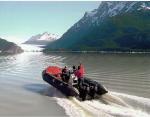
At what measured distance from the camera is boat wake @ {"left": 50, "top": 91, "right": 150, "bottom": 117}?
21781 mm

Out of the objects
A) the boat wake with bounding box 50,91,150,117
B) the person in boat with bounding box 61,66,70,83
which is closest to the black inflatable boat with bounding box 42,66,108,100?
the boat wake with bounding box 50,91,150,117

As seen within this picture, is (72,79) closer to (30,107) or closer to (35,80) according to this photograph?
(30,107)

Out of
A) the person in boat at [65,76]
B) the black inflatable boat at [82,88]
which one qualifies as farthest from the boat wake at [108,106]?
the person in boat at [65,76]

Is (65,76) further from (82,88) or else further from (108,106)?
(108,106)

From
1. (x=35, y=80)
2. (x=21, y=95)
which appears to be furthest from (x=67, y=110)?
(x=35, y=80)

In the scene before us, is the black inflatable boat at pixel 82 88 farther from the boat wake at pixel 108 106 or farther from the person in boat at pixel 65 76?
the person in boat at pixel 65 76

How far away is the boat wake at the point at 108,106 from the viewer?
21.8m

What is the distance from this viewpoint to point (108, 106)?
24.1 m

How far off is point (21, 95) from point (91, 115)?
10.3 m

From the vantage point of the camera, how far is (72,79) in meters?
29.2

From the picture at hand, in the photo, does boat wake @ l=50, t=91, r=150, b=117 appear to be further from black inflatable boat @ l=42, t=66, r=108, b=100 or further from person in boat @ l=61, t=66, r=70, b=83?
person in boat @ l=61, t=66, r=70, b=83

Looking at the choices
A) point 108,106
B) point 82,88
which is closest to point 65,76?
point 82,88

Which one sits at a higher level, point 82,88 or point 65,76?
point 65,76

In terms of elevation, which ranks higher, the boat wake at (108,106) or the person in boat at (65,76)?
the person in boat at (65,76)
